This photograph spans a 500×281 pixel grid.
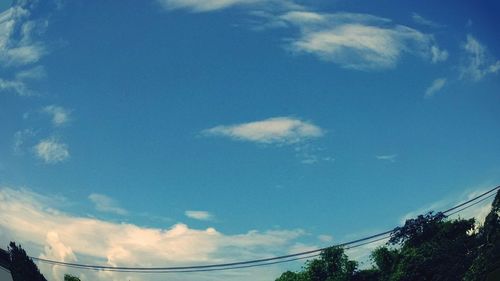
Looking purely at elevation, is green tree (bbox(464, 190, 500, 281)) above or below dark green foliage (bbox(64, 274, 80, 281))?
below

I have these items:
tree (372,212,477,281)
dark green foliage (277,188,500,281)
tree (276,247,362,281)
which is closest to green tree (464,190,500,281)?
dark green foliage (277,188,500,281)

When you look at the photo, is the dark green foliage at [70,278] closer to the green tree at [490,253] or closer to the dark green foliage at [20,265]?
the dark green foliage at [20,265]

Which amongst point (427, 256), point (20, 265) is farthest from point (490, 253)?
point (20, 265)

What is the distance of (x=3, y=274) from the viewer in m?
32.5

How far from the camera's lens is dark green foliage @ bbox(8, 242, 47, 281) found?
32656mm

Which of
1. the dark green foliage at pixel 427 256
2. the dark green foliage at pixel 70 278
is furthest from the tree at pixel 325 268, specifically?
the dark green foliage at pixel 70 278

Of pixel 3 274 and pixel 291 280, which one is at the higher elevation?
pixel 3 274

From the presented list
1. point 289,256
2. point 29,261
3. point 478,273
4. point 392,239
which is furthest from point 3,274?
point 392,239

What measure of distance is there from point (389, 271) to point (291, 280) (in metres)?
12.7

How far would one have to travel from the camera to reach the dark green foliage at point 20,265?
32656 millimetres

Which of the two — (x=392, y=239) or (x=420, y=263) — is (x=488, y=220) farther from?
(x=392, y=239)

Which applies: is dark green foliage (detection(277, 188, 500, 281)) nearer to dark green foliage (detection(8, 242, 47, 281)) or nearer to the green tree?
the green tree

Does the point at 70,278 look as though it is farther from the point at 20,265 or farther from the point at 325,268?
the point at 325,268

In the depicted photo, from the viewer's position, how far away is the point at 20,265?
3294 centimetres
